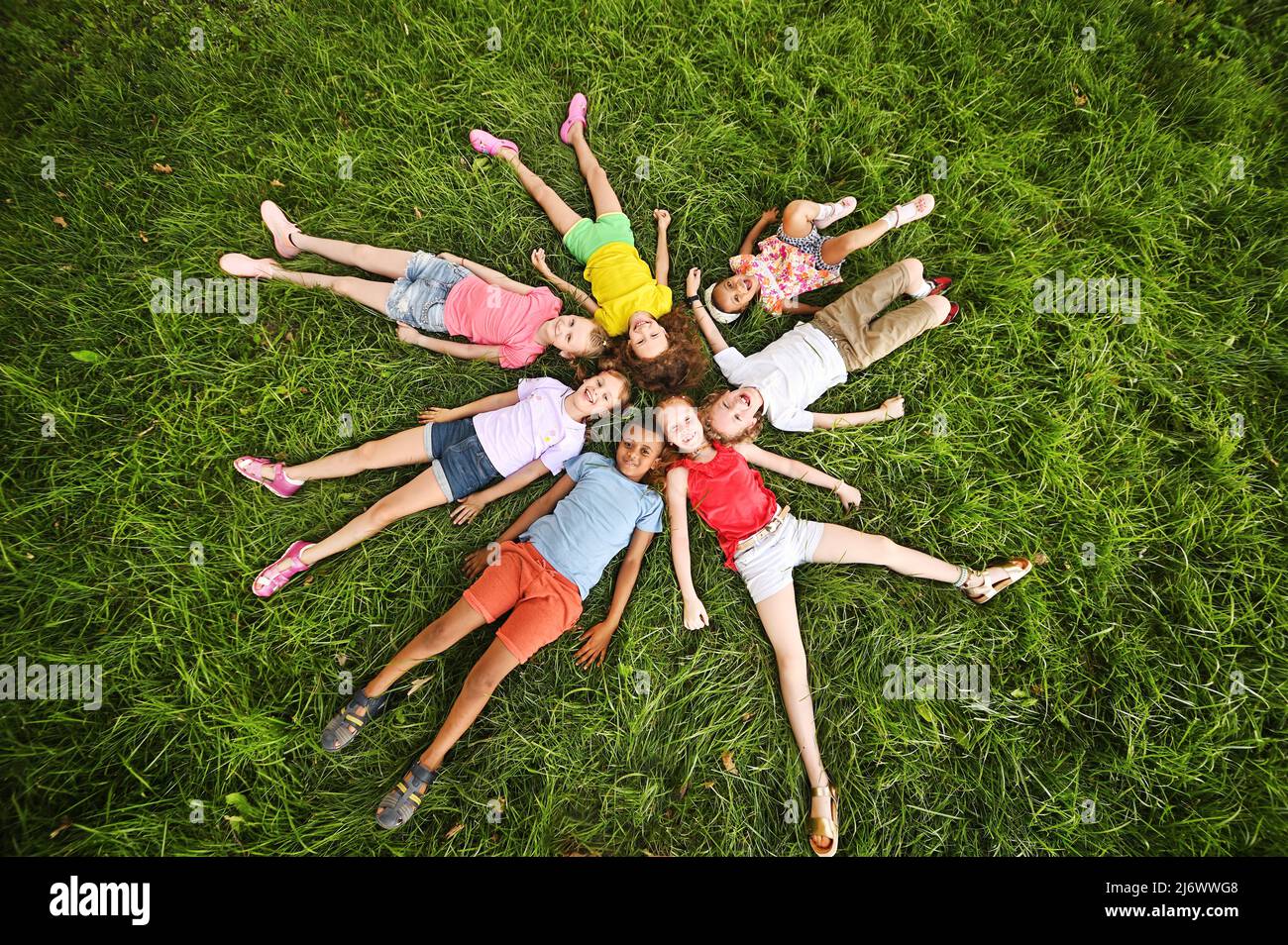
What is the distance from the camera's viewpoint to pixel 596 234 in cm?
381

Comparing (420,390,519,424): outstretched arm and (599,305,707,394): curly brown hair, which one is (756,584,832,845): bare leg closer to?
(599,305,707,394): curly brown hair

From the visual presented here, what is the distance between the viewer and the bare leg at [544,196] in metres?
3.95

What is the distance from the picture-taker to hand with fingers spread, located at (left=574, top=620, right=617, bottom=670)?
3.40 metres

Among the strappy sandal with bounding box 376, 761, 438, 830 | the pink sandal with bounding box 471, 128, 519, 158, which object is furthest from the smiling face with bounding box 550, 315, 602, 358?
the strappy sandal with bounding box 376, 761, 438, 830

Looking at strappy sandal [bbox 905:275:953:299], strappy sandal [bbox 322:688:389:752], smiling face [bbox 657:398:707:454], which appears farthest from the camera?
strappy sandal [bbox 905:275:953:299]

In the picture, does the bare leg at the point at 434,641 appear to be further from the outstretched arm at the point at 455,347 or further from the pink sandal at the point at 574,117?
the pink sandal at the point at 574,117

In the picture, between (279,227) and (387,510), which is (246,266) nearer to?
(279,227)

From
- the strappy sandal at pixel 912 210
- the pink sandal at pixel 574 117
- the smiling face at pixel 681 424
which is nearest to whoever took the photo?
the smiling face at pixel 681 424

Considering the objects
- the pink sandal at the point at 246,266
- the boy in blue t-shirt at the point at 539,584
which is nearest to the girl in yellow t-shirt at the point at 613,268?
the boy in blue t-shirt at the point at 539,584

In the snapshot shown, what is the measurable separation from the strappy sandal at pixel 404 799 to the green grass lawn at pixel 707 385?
0.42ft

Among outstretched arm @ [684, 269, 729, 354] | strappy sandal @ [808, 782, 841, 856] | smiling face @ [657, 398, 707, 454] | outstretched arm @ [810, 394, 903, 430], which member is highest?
outstretched arm @ [684, 269, 729, 354]

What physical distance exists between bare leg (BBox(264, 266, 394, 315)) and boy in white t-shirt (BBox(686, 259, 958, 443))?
222 centimetres

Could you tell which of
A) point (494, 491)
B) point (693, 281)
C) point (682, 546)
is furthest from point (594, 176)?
point (682, 546)
